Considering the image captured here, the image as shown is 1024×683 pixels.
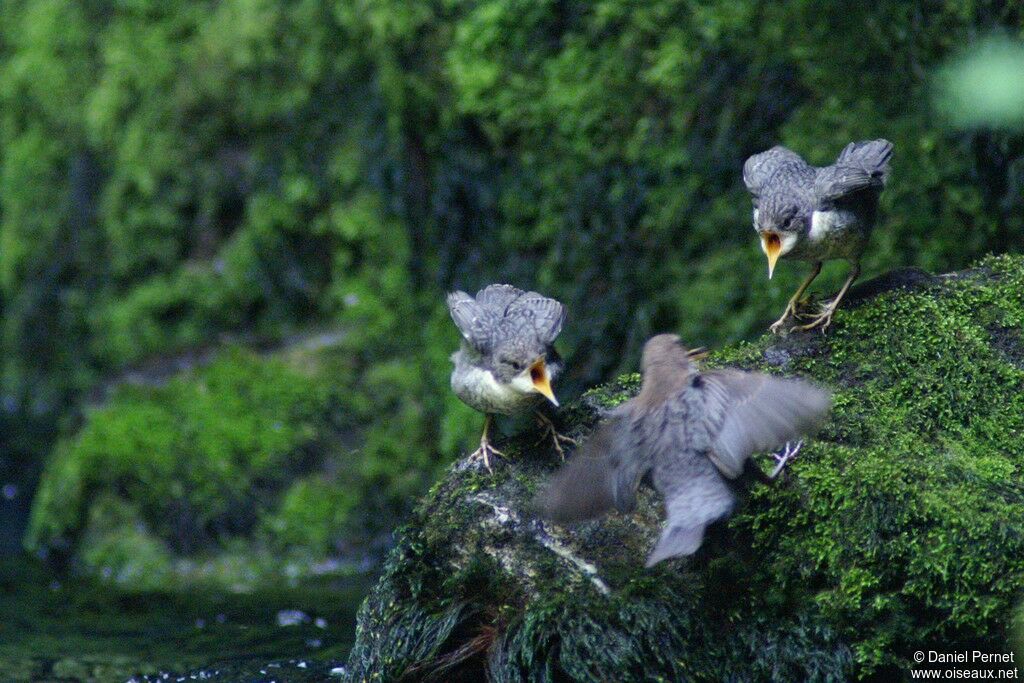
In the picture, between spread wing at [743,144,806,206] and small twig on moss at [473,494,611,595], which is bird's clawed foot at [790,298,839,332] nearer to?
spread wing at [743,144,806,206]

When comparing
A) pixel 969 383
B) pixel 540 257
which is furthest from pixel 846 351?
pixel 540 257

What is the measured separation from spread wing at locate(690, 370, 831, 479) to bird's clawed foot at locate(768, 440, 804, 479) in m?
0.29

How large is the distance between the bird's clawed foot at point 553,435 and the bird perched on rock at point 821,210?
107 centimetres

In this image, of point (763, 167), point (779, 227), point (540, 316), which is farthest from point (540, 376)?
point (763, 167)

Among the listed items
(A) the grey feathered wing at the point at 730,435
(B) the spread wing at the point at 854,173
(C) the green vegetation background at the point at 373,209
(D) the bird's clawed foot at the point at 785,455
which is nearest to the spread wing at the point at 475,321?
(A) the grey feathered wing at the point at 730,435

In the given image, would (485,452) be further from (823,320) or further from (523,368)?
(823,320)

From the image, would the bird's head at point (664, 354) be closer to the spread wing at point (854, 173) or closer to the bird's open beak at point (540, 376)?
the bird's open beak at point (540, 376)

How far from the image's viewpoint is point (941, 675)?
11.6 feet

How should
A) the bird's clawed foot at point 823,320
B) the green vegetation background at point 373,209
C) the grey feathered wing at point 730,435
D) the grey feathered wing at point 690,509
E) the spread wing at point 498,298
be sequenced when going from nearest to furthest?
the grey feathered wing at point 690,509 < the grey feathered wing at point 730,435 < the spread wing at point 498,298 < the bird's clawed foot at point 823,320 < the green vegetation background at point 373,209

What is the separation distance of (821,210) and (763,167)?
42cm

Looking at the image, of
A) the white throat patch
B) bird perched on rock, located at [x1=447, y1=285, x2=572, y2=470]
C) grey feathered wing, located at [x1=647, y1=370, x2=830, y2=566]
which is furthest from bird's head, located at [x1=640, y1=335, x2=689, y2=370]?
the white throat patch

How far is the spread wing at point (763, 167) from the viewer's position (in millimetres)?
4766

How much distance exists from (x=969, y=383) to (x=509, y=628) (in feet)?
6.63

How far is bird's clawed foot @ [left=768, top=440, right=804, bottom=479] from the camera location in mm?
3900
